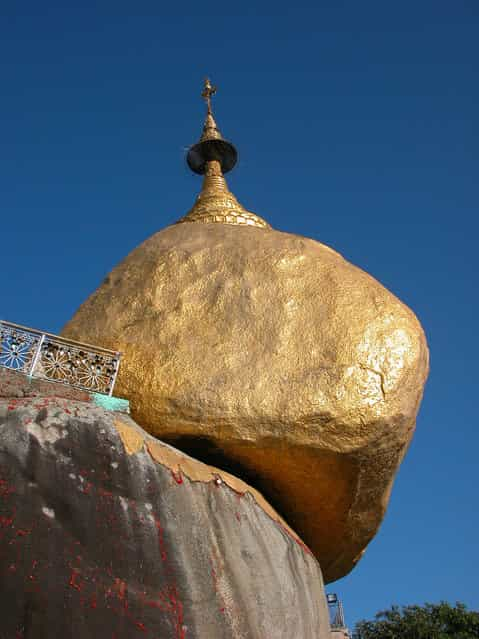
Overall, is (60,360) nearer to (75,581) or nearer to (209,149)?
(75,581)

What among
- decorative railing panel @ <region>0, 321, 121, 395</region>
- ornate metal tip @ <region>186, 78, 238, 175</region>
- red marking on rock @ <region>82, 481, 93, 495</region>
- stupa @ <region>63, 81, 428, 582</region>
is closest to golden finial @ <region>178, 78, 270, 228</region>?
ornate metal tip @ <region>186, 78, 238, 175</region>

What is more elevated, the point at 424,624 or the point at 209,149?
the point at 209,149

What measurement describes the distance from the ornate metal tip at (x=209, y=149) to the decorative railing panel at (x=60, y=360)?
280 inches

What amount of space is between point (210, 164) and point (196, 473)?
7829mm

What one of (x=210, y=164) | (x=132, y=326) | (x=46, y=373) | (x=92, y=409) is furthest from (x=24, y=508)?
(x=210, y=164)

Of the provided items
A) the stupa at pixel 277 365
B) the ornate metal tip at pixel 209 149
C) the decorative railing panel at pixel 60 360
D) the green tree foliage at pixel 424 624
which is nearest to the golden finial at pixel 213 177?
the ornate metal tip at pixel 209 149

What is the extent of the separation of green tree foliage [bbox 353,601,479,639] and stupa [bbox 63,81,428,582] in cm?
1494

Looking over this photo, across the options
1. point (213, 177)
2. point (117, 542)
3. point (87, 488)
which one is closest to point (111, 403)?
point (87, 488)

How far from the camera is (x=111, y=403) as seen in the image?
22.5 ft

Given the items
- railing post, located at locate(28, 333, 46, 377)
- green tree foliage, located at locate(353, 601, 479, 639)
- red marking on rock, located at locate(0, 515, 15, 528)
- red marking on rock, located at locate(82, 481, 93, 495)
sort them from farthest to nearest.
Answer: green tree foliage, located at locate(353, 601, 479, 639), railing post, located at locate(28, 333, 46, 377), red marking on rock, located at locate(82, 481, 93, 495), red marking on rock, located at locate(0, 515, 15, 528)

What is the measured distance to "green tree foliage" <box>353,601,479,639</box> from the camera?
21.8m

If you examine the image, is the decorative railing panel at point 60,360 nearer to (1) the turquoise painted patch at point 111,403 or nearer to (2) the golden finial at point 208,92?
(1) the turquoise painted patch at point 111,403

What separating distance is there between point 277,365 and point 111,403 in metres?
1.79

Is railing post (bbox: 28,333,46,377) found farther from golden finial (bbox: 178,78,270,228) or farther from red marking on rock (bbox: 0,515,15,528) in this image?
golden finial (bbox: 178,78,270,228)
